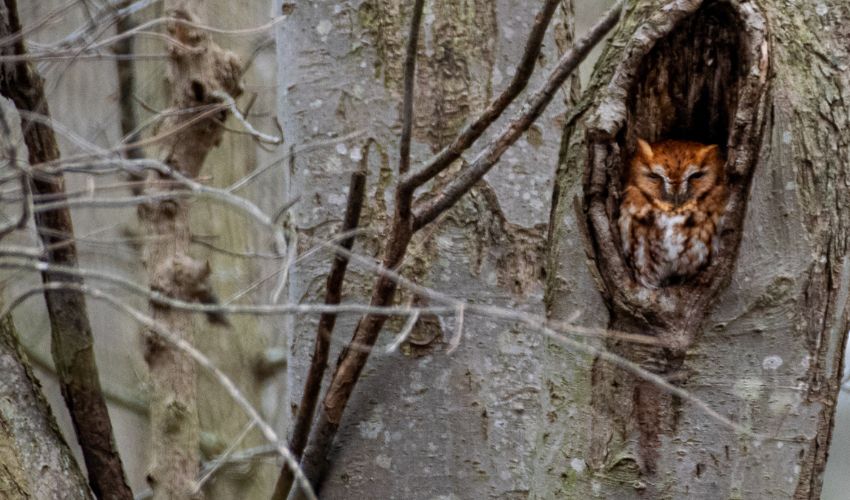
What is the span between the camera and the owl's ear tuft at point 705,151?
251cm

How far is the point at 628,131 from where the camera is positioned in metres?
1.64

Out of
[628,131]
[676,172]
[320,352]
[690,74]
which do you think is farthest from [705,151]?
[320,352]

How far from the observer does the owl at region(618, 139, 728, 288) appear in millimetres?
2402

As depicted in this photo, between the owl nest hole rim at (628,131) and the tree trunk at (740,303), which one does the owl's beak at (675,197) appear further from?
the tree trunk at (740,303)

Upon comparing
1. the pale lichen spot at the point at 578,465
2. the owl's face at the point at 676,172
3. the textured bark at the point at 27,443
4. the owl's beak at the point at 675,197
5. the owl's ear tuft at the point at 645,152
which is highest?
the owl's ear tuft at the point at 645,152

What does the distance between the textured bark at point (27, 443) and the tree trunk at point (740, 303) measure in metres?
1.10

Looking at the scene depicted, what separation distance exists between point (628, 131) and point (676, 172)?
0.99 meters

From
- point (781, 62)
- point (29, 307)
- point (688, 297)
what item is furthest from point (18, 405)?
point (29, 307)

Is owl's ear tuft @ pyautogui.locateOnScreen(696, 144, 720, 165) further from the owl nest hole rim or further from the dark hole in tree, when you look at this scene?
the owl nest hole rim

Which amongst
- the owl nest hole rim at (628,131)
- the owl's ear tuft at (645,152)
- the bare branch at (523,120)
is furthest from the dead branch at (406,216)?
the owl's ear tuft at (645,152)

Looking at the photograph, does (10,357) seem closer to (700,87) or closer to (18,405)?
(18,405)

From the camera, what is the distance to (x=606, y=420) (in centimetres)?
148

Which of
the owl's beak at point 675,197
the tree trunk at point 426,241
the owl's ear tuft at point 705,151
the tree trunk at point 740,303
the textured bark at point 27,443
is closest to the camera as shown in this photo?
the tree trunk at point 740,303

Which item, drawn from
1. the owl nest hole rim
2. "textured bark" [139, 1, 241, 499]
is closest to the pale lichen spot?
the owl nest hole rim
